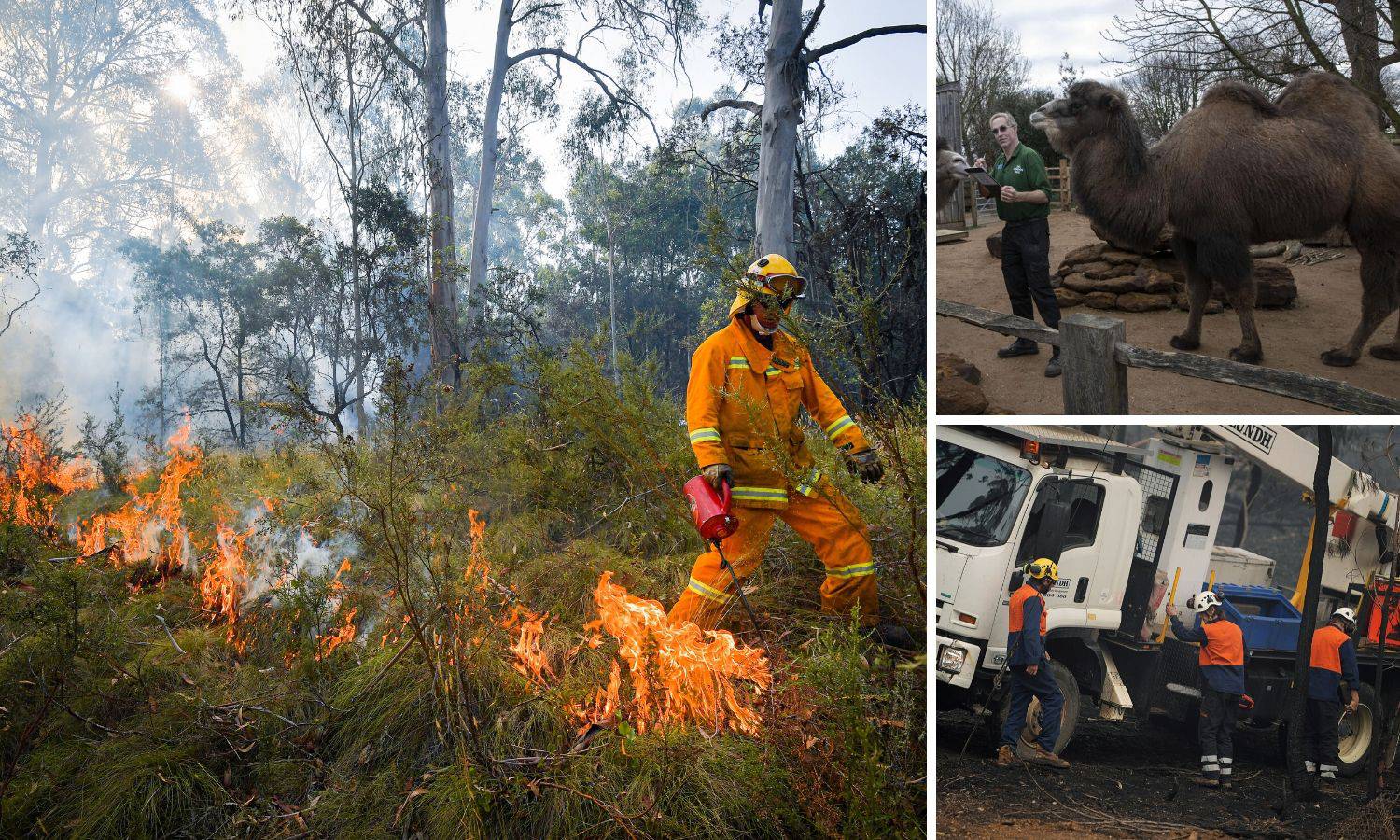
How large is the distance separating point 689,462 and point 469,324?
4465 millimetres

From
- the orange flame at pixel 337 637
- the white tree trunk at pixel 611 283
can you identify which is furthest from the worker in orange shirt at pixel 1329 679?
the white tree trunk at pixel 611 283

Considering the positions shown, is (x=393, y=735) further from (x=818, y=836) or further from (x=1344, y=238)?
(x=1344, y=238)

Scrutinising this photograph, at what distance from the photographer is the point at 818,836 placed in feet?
10.6

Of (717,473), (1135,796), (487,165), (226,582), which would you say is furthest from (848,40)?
(1135,796)

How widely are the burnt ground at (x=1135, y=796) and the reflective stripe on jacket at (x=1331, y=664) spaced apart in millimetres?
208

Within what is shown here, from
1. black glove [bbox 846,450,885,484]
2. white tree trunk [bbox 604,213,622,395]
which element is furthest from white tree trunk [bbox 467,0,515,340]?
black glove [bbox 846,450,885,484]

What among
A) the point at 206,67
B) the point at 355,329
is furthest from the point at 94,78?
the point at 355,329

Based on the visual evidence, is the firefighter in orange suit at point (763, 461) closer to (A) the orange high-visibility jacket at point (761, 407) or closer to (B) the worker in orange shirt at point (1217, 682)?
(A) the orange high-visibility jacket at point (761, 407)

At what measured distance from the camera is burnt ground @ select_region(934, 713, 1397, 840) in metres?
2.38

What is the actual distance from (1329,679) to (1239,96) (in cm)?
156

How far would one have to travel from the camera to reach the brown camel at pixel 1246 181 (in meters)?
2.15

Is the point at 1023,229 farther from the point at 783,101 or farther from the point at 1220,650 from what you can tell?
the point at 783,101

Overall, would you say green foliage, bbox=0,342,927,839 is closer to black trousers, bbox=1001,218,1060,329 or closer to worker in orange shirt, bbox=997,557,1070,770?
worker in orange shirt, bbox=997,557,1070,770

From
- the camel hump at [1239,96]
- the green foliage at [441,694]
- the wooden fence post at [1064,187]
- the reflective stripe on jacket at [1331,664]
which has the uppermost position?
the camel hump at [1239,96]
